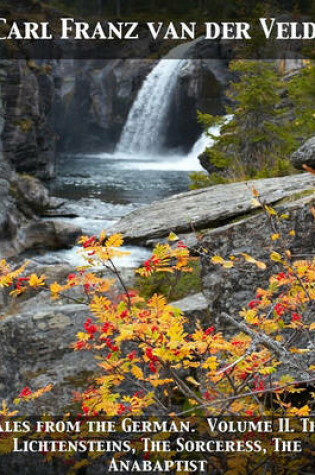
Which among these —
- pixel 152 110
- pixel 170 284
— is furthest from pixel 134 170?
pixel 170 284

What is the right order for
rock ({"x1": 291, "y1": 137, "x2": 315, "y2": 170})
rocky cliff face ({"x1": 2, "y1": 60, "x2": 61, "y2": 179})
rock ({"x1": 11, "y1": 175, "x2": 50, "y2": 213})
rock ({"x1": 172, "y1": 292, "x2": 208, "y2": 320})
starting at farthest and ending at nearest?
rocky cliff face ({"x1": 2, "y1": 60, "x2": 61, "y2": 179}) < rock ({"x1": 11, "y1": 175, "x2": 50, "y2": 213}) < rock ({"x1": 291, "y1": 137, "x2": 315, "y2": 170}) < rock ({"x1": 172, "y1": 292, "x2": 208, "y2": 320})

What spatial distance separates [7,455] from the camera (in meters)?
4.57

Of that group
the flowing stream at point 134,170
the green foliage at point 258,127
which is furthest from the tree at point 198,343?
the green foliage at point 258,127

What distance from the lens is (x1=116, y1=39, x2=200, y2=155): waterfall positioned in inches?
1261

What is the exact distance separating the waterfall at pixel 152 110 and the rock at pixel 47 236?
71.6 feet

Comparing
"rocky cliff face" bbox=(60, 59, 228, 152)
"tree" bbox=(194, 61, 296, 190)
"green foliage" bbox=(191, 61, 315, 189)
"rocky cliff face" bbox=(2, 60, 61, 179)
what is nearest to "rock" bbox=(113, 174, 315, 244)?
"green foliage" bbox=(191, 61, 315, 189)

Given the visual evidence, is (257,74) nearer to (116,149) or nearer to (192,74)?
(192,74)

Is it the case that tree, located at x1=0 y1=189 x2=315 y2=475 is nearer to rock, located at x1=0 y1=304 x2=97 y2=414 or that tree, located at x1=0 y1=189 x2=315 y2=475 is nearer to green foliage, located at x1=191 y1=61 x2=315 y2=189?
rock, located at x1=0 y1=304 x2=97 y2=414

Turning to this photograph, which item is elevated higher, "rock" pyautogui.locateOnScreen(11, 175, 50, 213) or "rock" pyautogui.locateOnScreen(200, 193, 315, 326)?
"rock" pyautogui.locateOnScreen(11, 175, 50, 213)

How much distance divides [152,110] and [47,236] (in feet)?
78.3

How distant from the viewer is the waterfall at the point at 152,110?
32.0 meters

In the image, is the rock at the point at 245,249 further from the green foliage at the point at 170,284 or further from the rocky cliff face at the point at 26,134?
the rocky cliff face at the point at 26,134

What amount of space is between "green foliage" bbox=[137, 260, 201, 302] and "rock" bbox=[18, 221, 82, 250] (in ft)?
15.5

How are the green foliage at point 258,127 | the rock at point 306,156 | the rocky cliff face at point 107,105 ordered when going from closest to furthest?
the rock at point 306,156, the green foliage at point 258,127, the rocky cliff face at point 107,105
